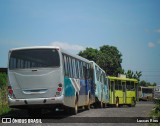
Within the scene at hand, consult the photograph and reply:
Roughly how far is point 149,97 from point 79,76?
182ft

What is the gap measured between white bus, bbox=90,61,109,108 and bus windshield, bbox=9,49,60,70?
457 inches

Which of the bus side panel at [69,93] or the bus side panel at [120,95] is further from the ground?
the bus side panel at [69,93]

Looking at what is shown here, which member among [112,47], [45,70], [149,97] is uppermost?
[112,47]

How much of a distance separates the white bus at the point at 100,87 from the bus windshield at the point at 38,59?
11.6 metres

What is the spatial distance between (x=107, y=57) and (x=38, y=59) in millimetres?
68828

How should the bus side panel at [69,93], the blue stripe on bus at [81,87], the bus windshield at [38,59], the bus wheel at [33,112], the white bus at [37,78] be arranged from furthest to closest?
the bus wheel at [33,112] < the blue stripe on bus at [81,87] < the bus side panel at [69,93] < the bus windshield at [38,59] < the white bus at [37,78]

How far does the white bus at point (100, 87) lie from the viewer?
29.7 metres

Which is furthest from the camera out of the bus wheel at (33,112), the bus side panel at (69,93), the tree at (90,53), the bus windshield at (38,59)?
the tree at (90,53)

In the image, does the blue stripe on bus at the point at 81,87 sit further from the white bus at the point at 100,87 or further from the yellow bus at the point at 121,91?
the yellow bus at the point at 121,91

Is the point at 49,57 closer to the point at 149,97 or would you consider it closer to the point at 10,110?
the point at 10,110

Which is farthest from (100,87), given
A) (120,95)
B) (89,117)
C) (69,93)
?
(89,117)

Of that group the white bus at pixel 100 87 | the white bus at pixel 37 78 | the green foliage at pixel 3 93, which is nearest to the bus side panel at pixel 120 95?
the white bus at pixel 100 87

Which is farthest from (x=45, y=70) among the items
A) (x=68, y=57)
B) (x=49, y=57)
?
(x=68, y=57)

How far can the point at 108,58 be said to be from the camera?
85.8 meters
